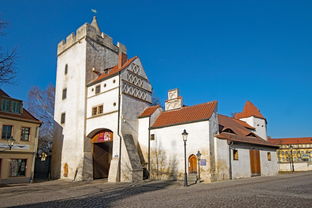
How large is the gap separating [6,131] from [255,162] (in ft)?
78.6

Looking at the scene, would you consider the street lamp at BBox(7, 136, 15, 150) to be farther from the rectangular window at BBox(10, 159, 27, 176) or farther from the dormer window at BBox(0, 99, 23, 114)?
the dormer window at BBox(0, 99, 23, 114)

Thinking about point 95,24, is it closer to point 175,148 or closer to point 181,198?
point 175,148

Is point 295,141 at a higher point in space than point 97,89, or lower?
lower

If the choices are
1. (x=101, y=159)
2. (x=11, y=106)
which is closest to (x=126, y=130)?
(x=101, y=159)

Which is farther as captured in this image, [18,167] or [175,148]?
[175,148]

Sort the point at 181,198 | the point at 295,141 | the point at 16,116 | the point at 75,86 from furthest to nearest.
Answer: the point at 295,141, the point at 75,86, the point at 16,116, the point at 181,198

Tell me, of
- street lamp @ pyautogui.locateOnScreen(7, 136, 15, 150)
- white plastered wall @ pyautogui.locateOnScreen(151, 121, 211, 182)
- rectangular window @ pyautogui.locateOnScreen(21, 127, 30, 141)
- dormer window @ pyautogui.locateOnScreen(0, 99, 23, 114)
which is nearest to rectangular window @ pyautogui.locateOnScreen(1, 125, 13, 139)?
street lamp @ pyautogui.locateOnScreen(7, 136, 15, 150)

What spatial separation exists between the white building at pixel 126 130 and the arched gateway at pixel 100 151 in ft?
0.16

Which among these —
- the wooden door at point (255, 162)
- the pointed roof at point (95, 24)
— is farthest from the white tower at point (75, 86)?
the wooden door at point (255, 162)

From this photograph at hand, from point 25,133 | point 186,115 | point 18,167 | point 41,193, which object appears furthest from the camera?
point 186,115

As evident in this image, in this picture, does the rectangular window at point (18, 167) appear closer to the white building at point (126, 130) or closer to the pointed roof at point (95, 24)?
the white building at point (126, 130)

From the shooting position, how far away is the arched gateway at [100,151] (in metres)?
25.0

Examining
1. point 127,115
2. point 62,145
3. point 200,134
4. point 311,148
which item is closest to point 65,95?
point 62,145

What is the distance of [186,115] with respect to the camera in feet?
76.2
